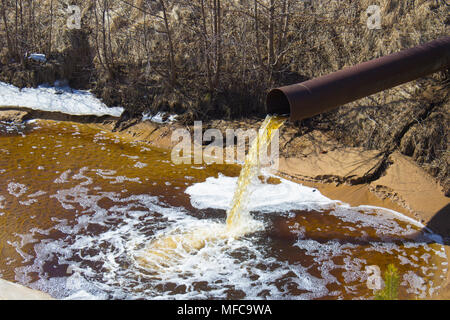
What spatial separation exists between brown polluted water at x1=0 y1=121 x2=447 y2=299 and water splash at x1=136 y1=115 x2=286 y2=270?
0.02 meters

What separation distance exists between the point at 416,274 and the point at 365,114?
→ 3.74 m

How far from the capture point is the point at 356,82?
5.48 m

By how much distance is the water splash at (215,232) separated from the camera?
5582mm

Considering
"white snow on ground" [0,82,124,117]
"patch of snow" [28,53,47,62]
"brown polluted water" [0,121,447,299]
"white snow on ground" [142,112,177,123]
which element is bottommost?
"brown polluted water" [0,121,447,299]

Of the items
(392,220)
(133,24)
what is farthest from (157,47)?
(392,220)

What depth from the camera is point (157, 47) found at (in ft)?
35.3

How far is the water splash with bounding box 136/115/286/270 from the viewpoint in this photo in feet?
18.3

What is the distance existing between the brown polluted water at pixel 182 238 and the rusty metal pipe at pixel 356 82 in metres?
1.82

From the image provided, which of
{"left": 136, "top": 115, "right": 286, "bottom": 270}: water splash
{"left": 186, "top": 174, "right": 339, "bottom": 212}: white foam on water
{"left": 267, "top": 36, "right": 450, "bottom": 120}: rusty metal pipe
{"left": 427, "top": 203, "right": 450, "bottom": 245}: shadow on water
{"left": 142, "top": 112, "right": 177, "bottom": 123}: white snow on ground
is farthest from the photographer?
{"left": 142, "top": 112, "right": 177, "bottom": 123}: white snow on ground

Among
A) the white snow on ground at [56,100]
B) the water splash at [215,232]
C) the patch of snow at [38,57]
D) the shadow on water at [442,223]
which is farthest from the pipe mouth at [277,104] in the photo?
the patch of snow at [38,57]

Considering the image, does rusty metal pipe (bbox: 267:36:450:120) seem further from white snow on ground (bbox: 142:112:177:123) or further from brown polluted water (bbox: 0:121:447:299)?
white snow on ground (bbox: 142:112:177:123)

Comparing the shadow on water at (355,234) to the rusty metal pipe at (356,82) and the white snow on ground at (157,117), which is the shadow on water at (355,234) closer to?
the rusty metal pipe at (356,82)

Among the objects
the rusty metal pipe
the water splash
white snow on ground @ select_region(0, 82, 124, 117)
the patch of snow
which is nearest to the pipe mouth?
the rusty metal pipe
